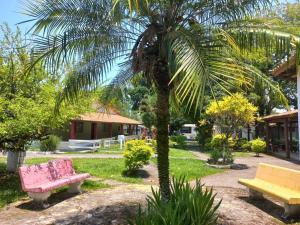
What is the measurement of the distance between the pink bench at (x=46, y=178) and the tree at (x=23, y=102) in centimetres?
147

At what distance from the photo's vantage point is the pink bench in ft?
28.2

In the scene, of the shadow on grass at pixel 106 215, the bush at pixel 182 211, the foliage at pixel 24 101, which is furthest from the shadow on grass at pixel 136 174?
the bush at pixel 182 211

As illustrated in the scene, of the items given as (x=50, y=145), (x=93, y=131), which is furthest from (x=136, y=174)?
(x=93, y=131)

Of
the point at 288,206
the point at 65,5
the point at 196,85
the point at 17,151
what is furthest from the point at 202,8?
the point at 17,151

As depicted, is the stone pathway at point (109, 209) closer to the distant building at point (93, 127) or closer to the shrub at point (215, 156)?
the shrub at point (215, 156)

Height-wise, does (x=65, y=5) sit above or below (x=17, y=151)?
above

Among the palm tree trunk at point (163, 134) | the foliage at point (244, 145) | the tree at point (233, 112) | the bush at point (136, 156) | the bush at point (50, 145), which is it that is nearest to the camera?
the palm tree trunk at point (163, 134)

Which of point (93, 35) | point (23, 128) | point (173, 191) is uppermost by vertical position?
point (93, 35)

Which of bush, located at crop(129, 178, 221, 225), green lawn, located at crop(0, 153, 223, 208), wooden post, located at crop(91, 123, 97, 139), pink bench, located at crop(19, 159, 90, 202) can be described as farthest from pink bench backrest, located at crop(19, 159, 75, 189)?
wooden post, located at crop(91, 123, 97, 139)

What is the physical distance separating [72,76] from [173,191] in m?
3.24

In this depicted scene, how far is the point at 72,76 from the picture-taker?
26.6ft

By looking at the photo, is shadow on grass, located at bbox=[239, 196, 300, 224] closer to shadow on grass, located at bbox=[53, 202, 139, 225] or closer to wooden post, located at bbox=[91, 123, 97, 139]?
shadow on grass, located at bbox=[53, 202, 139, 225]

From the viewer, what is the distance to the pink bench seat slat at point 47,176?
862cm

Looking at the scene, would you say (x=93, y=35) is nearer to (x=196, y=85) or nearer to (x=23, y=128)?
(x=196, y=85)
